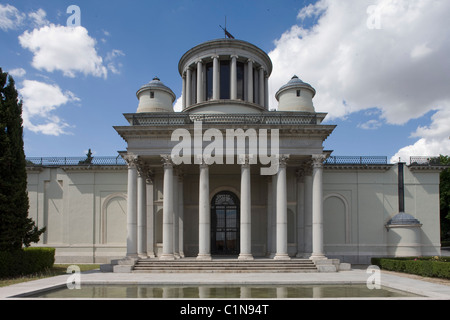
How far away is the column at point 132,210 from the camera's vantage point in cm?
Result: 2459

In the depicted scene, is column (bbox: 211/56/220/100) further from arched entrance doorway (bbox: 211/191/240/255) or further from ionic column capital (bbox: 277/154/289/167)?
ionic column capital (bbox: 277/154/289/167)

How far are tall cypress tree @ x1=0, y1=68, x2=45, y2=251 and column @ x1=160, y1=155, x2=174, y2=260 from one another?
857cm

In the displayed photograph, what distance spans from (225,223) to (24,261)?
15743 millimetres

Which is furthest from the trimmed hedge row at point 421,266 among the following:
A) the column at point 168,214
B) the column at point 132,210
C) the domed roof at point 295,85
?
the column at point 132,210

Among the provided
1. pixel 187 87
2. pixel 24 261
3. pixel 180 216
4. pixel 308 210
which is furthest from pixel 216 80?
pixel 24 261

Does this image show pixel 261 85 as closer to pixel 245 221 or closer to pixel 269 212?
pixel 269 212

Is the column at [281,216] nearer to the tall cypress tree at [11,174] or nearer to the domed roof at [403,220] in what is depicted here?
the domed roof at [403,220]

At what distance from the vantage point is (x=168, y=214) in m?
24.7

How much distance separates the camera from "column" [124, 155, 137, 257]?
80.7 ft

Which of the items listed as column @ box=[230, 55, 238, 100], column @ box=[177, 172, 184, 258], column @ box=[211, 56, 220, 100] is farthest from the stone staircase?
column @ box=[211, 56, 220, 100]

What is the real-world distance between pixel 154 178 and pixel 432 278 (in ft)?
72.0

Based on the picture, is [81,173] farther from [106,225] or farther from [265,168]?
[265,168]
